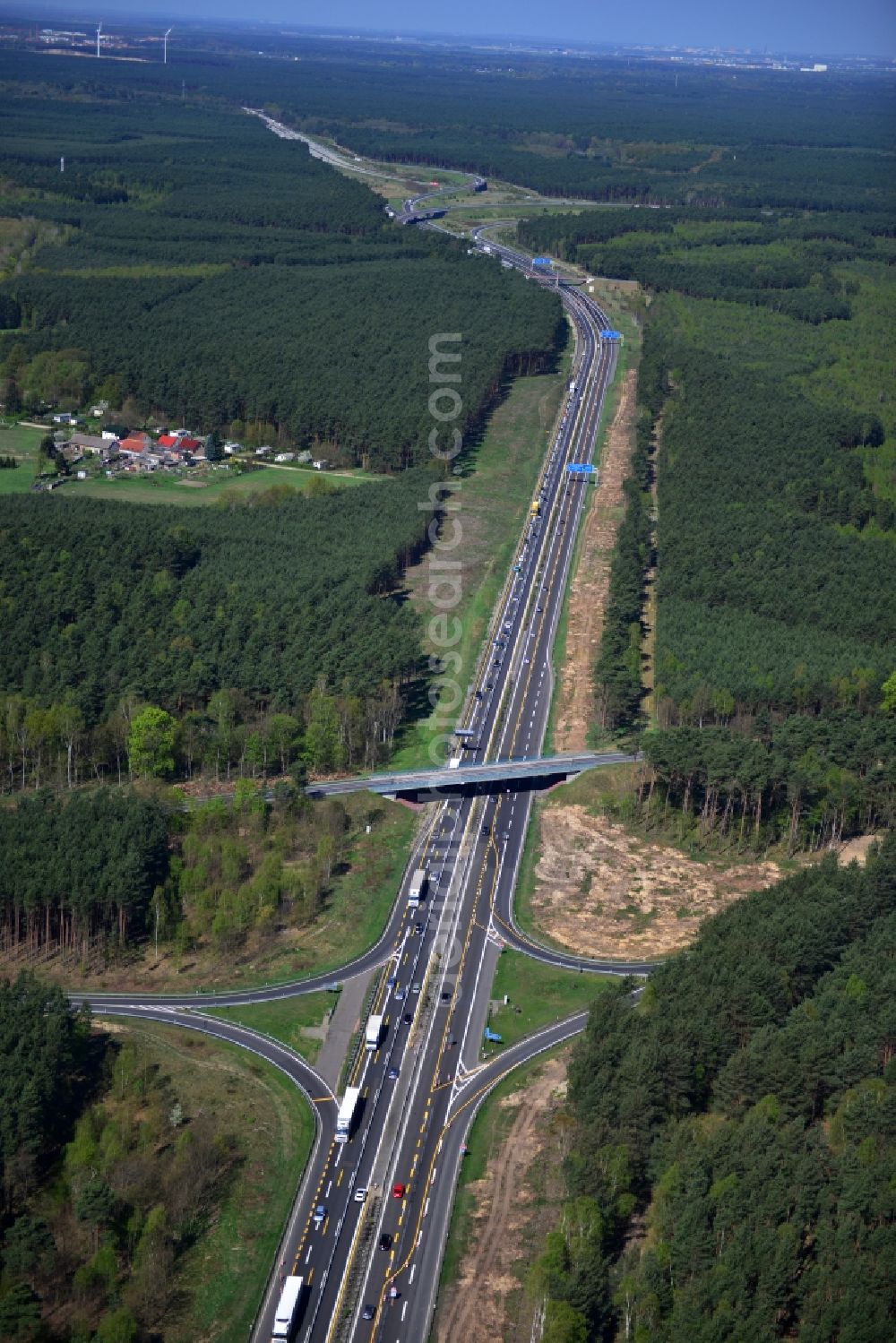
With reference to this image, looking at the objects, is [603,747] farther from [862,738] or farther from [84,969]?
[84,969]

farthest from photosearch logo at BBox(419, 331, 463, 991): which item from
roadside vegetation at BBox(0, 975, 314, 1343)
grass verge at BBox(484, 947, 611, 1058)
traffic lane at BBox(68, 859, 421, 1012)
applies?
roadside vegetation at BBox(0, 975, 314, 1343)

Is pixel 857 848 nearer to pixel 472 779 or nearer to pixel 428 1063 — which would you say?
pixel 472 779

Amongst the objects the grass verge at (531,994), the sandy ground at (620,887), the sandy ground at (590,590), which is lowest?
the grass verge at (531,994)

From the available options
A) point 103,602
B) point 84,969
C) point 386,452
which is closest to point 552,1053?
point 84,969

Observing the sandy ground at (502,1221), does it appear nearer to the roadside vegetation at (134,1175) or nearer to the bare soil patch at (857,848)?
the roadside vegetation at (134,1175)

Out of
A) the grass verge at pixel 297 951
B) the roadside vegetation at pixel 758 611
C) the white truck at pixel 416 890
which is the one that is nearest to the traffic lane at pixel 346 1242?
the grass verge at pixel 297 951
